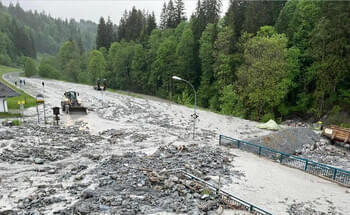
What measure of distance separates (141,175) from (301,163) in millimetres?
12415

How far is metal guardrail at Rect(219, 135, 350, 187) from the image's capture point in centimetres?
1496

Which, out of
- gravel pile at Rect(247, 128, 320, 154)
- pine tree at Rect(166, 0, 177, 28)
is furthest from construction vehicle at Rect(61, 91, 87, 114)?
pine tree at Rect(166, 0, 177, 28)

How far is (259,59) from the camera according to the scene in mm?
32875

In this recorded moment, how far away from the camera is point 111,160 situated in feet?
51.7

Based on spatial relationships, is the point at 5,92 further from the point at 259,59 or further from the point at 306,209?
the point at 259,59

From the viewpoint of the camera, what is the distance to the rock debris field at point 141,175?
10.8m

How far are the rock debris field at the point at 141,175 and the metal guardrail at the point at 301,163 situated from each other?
28.0 inches

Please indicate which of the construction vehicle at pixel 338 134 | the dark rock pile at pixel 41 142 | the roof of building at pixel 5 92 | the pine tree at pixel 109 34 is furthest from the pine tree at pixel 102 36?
the construction vehicle at pixel 338 134

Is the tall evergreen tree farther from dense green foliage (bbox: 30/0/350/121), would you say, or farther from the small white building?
the small white building

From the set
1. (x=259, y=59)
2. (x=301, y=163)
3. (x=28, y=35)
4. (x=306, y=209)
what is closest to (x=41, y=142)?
(x=306, y=209)

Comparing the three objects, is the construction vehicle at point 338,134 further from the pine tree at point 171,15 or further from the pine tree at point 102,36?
the pine tree at point 102,36

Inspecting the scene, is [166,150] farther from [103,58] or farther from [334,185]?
[103,58]

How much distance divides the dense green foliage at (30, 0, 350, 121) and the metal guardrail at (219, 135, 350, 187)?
593 inches

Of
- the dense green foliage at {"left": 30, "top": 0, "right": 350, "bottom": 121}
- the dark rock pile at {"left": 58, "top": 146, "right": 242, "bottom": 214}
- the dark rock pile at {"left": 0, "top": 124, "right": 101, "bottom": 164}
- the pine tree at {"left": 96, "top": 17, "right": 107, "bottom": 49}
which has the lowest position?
the dark rock pile at {"left": 0, "top": 124, "right": 101, "bottom": 164}
